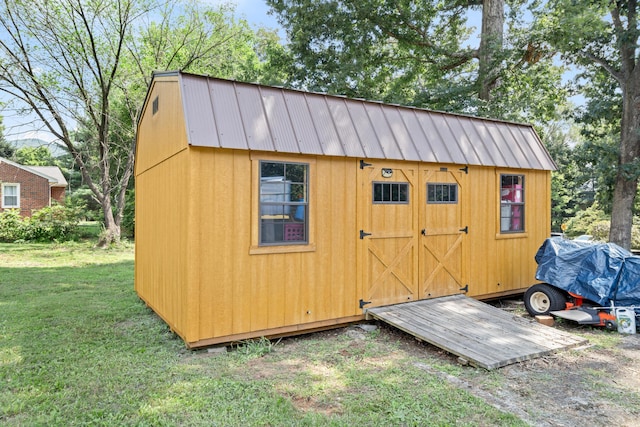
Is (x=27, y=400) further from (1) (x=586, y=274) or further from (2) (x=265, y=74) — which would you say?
(2) (x=265, y=74)

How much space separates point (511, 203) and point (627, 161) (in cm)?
723

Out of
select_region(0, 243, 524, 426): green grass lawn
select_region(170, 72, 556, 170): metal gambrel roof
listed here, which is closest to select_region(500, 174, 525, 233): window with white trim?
select_region(170, 72, 556, 170): metal gambrel roof

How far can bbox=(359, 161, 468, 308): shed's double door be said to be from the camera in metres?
5.50

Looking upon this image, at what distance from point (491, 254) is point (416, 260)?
1667 millimetres

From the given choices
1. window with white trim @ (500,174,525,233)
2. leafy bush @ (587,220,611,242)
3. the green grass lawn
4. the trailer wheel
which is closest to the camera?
the green grass lawn

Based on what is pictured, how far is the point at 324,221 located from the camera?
5141mm

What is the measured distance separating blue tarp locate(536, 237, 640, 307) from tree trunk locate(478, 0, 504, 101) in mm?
8020

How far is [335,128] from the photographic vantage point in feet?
17.5

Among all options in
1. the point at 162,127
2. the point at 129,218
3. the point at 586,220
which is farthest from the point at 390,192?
the point at 586,220

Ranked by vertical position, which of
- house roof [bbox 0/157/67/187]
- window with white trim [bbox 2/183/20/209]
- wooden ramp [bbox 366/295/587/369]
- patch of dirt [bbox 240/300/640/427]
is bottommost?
patch of dirt [bbox 240/300/640/427]

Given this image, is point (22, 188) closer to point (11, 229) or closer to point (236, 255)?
point (11, 229)

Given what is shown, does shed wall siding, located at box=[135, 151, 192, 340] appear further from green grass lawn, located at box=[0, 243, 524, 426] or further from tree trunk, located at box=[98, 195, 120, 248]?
tree trunk, located at box=[98, 195, 120, 248]

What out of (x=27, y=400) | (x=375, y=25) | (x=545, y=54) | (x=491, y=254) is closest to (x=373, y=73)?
(x=375, y=25)

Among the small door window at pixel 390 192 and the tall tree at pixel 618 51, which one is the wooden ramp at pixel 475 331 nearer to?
the small door window at pixel 390 192
